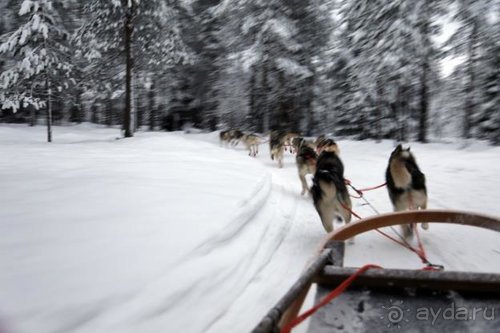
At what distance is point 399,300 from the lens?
1997 mm

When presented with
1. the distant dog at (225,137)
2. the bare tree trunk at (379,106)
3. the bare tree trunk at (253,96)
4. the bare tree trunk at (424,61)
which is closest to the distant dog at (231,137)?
the distant dog at (225,137)

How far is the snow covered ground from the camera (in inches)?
80.7

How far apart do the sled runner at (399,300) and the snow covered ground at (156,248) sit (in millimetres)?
790

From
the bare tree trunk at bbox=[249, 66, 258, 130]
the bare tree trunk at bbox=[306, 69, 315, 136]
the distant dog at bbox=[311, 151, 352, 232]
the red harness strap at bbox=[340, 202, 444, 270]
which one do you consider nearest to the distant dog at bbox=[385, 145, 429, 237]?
the red harness strap at bbox=[340, 202, 444, 270]

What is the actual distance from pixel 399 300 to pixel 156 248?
1.81 metres

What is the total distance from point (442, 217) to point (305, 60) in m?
20.5

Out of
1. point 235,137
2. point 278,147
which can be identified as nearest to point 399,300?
point 278,147

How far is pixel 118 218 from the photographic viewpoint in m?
3.20

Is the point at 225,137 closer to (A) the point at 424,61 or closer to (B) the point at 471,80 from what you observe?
(A) the point at 424,61

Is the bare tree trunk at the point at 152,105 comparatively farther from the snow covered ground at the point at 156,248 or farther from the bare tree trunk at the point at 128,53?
the snow covered ground at the point at 156,248

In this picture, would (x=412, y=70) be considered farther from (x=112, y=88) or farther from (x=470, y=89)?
(x=112, y=88)

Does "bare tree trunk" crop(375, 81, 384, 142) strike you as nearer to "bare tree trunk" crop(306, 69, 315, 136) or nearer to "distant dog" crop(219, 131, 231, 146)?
"bare tree trunk" crop(306, 69, 315, 136)

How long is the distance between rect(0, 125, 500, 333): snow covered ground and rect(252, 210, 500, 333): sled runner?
0.79 m

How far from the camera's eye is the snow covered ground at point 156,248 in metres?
2.05
